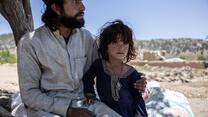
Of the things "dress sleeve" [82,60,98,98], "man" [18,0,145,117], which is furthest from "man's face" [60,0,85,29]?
"dress sleeve" [82,60,98,98]

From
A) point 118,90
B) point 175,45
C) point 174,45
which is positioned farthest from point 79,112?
point 174,45

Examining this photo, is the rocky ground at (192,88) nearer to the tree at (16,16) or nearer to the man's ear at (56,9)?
the tree at (16,16)

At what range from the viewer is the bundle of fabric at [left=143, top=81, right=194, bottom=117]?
17.3 ft

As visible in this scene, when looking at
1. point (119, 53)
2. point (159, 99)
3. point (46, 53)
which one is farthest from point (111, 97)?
point (159, 99)

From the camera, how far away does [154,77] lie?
58.4 ft

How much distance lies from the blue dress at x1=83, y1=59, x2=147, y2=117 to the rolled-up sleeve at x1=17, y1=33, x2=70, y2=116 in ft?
1.08

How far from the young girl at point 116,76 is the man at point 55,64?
112mm

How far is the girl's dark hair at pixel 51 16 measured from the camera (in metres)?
4.46

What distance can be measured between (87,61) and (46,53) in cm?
48

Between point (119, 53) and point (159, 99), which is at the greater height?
point (119, 53)

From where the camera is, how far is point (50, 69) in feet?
14.5

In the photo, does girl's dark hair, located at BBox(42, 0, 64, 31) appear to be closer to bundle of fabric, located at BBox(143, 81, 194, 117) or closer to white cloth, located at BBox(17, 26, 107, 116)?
white cloth, located at BBox(17, 26, 107, 116)

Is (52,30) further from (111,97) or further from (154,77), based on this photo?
(154,77)

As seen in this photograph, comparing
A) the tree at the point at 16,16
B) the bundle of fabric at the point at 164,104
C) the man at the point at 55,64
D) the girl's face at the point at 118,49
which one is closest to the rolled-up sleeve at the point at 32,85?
the man at the point at 55,64
